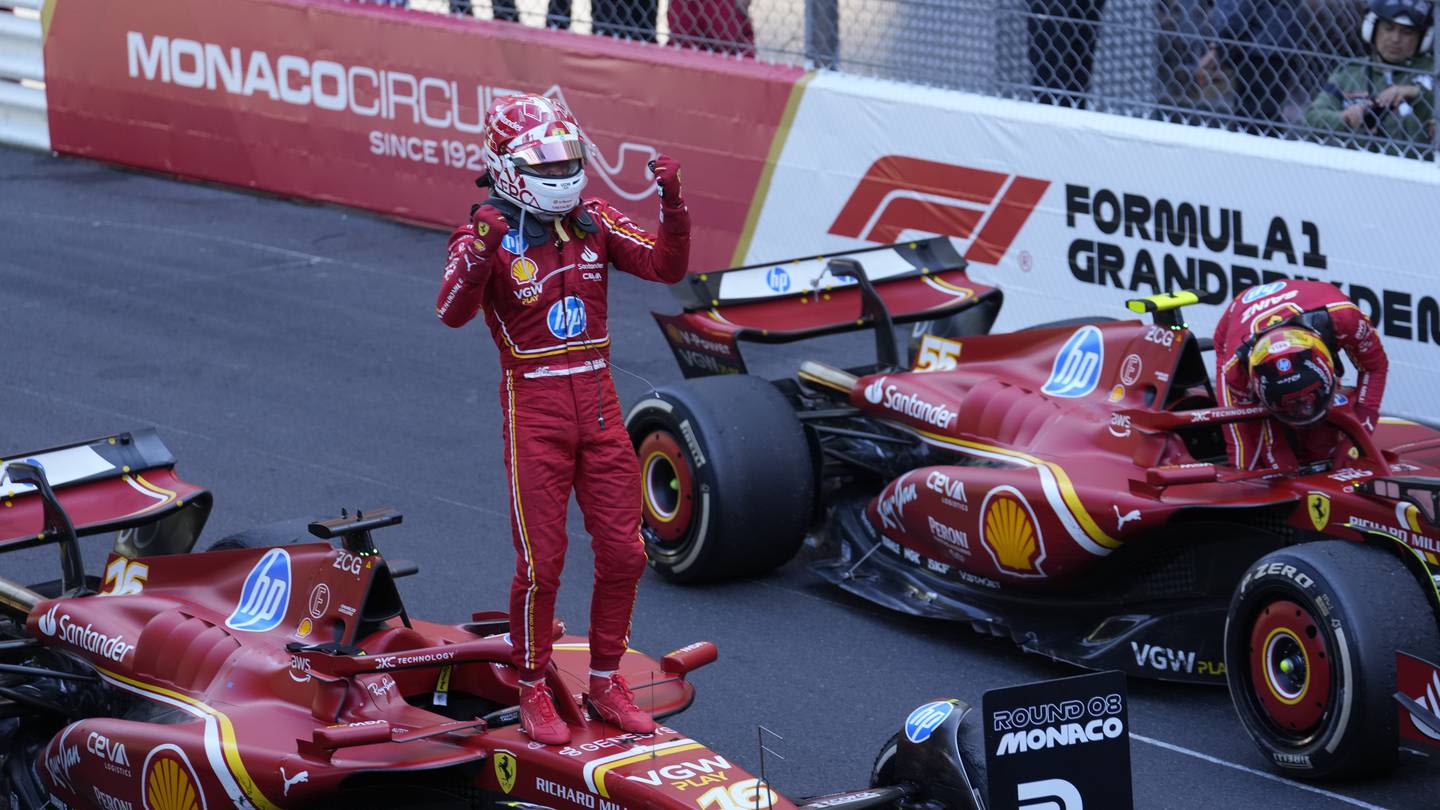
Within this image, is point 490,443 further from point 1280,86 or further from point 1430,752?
point 1430,752

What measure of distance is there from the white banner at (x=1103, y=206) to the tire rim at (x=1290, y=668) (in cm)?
353

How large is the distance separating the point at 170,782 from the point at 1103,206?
621cm

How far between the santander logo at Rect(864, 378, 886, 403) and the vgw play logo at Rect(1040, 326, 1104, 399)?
645mm

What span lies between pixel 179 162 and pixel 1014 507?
→ 9.58m

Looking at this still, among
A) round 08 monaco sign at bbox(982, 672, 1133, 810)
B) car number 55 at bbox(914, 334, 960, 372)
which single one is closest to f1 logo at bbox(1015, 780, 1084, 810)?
round 08 monaco sign at bbox(982, 672, 1133, 810)

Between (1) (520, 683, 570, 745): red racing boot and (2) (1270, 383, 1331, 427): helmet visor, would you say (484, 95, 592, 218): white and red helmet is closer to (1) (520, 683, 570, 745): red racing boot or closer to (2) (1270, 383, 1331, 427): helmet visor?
(1) (520, 683, 570, 745): red racing boot

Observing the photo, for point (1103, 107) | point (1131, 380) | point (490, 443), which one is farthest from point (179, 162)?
point (1131, 380)

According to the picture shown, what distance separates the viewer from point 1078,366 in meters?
7.24

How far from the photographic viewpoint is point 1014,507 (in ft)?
21.9

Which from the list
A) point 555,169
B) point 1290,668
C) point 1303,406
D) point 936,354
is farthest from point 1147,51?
point 555,169

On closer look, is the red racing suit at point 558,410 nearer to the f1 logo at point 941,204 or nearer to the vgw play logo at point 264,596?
the vgw play logo at point 264,596

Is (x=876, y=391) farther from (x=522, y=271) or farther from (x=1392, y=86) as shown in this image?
(x=1392, y=86)

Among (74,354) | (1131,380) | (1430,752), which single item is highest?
(1131,380)

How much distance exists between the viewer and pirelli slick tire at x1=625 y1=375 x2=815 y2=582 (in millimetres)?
7242
